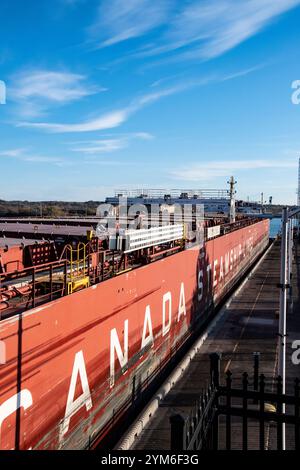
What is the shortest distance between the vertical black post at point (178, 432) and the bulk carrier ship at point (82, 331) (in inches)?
153

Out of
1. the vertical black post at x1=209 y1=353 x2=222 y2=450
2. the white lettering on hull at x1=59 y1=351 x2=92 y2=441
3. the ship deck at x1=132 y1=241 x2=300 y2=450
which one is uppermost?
the vertical black post at x1=209 y1=353 x2=222 y2=450

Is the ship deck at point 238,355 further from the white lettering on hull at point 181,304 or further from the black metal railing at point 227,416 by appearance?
the white lettering on hull at point 181,304

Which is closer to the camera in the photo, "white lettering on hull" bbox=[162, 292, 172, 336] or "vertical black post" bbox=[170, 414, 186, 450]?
"vertical black post" bbox=[170, 414, 186, 450]

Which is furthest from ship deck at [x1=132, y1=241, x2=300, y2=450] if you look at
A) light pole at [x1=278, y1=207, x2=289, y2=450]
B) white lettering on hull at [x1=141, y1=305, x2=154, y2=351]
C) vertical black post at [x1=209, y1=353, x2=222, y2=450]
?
light pole at [x1=278, y1=207, x2=289, y2=450]

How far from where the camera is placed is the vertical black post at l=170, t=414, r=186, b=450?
393 centimetres

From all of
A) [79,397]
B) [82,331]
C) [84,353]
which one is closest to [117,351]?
[84,353]

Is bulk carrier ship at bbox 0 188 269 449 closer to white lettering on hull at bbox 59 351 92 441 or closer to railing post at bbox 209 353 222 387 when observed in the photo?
white lettering on hull at bbox 59 351 92 441

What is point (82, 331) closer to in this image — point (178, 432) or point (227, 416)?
point (227, 416)

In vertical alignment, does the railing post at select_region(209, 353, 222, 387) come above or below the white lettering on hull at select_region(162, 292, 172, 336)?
above

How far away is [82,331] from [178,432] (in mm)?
5742

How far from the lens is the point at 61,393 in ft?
28.0

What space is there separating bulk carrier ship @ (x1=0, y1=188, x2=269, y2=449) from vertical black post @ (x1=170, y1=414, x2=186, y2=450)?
389cm
